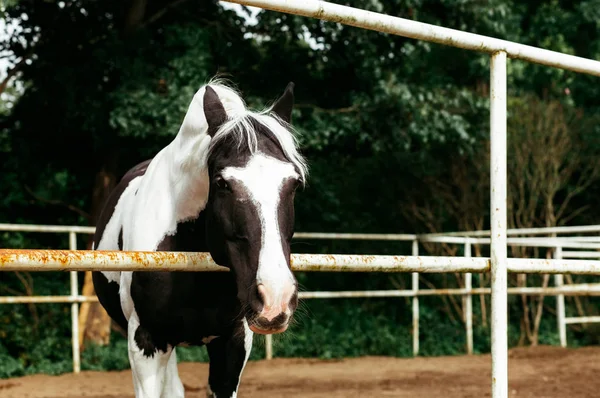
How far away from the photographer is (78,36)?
892 centimetres

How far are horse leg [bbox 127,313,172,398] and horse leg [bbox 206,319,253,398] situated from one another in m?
0.26

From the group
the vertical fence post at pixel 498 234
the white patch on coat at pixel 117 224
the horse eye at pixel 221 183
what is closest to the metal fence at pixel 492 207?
the vertical fence post at pixel 498 234

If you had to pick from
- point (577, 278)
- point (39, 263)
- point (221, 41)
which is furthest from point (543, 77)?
point (39, 263)

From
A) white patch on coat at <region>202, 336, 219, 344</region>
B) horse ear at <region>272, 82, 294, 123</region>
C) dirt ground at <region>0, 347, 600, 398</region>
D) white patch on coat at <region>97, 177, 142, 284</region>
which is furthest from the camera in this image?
dirt ground at <region>0, 347, 600, 398</region>

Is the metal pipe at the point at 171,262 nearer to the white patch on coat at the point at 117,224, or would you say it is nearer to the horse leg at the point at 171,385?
the horse leg at the point at 171,385

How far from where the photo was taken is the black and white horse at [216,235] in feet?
→ 6.79

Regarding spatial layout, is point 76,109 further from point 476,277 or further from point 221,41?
point 476,277

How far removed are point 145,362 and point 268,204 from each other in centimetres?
106

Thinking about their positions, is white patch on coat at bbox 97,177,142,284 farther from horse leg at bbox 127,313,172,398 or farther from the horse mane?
the horse mane

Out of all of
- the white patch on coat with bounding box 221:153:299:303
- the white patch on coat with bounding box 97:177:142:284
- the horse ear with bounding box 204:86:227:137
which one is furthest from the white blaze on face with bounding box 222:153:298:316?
the white patch on coat with bounding box 97:177:142:284

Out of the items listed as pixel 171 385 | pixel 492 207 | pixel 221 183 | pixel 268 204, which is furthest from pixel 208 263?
pixel 171 385

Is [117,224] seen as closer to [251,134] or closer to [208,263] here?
[251,134]

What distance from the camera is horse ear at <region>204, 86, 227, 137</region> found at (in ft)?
8.10

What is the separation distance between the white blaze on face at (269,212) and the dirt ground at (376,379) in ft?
15.0
